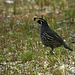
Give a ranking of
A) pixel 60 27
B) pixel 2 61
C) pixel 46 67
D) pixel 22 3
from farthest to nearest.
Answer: pixel 22 3, pixel 60 27, pixel 2 61, pixel 46 67

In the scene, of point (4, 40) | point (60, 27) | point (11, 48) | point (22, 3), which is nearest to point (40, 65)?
point (11, 48)

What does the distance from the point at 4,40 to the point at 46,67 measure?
288 cm

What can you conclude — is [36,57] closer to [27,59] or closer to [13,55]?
[27,59]

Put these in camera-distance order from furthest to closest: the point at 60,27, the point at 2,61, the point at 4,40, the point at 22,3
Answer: the point at 22,3 → the point at 60,27 → the point at 4,40 → the point at 2,61

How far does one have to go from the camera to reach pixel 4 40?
7824 millimetres

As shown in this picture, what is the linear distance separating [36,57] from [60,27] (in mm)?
2950

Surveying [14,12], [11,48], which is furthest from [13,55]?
[14,12]

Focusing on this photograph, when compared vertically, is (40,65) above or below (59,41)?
below

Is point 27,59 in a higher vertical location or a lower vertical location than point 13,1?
lower

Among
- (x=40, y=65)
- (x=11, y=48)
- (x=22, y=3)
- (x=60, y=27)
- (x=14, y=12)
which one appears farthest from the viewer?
(x=22, y=3)

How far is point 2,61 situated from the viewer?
6227 mm

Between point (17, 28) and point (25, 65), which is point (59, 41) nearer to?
point (25, 65)

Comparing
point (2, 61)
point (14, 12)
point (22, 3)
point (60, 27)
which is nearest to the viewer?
point (2, 61)

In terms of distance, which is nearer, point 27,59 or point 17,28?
point 27,59
